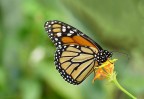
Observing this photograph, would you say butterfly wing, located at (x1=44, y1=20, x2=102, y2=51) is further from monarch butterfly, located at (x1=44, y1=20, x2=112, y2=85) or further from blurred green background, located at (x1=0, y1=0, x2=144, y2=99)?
blurred green background, located at (x1=0, y1=0, x2=144, y2=99)

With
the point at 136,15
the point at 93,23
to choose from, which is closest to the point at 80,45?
the point at 136,15

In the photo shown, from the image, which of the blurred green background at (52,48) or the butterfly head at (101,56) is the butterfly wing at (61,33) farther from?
the blurred green background at (52,48)

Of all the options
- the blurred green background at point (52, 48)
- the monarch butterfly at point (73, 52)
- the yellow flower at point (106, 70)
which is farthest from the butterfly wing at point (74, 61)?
the blurred green background at point (52, 48)

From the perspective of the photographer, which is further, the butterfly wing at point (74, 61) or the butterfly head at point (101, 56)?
the butterfly wing at point (74, 61)

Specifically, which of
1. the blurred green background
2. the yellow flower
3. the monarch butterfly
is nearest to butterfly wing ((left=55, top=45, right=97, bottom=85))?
the monarch butterfly

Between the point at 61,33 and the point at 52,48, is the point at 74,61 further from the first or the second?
the point at 52,48

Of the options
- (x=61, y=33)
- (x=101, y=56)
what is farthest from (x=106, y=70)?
(x=61, y=33)

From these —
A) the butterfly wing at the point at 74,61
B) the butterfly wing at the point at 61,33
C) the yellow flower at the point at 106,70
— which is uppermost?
the butterfly wing at the point at 61,33

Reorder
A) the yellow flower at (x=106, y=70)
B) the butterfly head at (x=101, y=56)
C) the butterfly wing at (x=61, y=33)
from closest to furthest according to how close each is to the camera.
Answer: the yellow flower at (x=106, y=70) < the butterfly head at (x=101, y=56) < the butterfly wing at (x=61, y=33)
